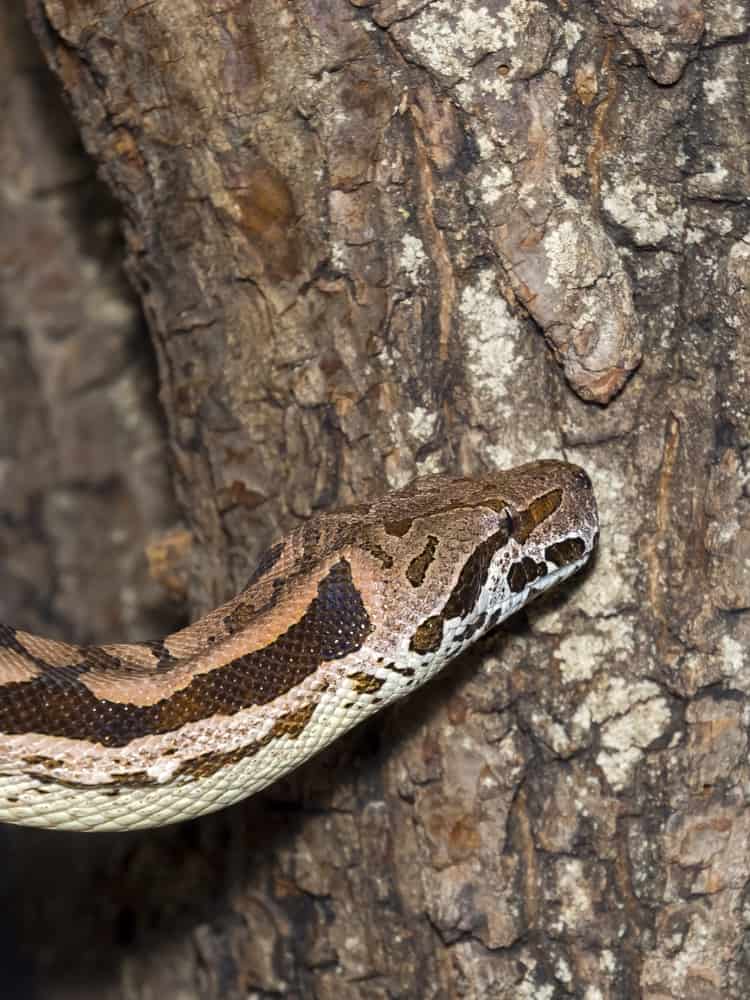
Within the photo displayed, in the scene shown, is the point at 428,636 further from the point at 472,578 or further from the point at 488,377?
the point at 488,377

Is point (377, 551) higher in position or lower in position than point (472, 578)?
higher

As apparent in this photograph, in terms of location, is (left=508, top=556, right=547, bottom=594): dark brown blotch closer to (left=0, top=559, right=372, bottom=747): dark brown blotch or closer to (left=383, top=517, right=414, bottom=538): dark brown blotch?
(left=383, top=517, right=414, bottom=538): dark brown blotch

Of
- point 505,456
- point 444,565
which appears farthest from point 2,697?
point 505,456

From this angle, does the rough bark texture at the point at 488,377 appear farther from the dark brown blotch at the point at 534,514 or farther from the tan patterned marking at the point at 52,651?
the tan patterned marking at the point at 52,651

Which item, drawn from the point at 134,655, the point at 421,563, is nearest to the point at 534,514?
the point at 421,563

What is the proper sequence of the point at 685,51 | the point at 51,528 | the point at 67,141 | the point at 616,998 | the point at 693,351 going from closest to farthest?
the point at 685,51
the point at 693,351
the point at 616,998
the point at 67,141
the point at 51,528

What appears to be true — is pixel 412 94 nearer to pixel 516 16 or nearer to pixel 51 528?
pixel 516 16
